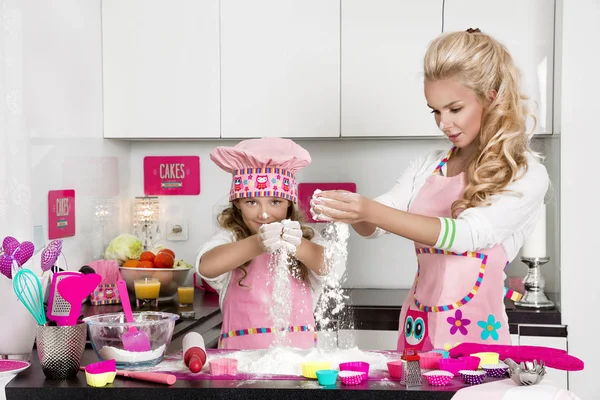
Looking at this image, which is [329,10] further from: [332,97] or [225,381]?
[225,381]

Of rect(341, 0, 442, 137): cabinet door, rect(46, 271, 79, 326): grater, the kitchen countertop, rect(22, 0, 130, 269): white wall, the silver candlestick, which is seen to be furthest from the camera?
rect(341, 0, 442, 137): cabinet door

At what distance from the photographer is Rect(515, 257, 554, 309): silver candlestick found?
8.37 feet

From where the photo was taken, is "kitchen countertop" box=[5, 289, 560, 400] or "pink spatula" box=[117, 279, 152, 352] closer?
"kitchen countertop" box=[5, 289, 560, 400]

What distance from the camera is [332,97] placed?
Answer: 2.70 meters

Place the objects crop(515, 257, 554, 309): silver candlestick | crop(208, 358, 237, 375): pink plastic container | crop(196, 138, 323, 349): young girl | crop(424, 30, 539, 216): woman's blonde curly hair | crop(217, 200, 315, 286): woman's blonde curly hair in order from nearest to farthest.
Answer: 1. crop(208, 358, 237, 375): pink plastic container
2. crop(424, 30, 539, 216): woman's blonde curly hair
3. crop(196, 138, 323, 349): young girl
4. crop(217, 200, 315, 286): woman's blonde curly hair
5. crop(515, 257, 554, 309): silver candlestick

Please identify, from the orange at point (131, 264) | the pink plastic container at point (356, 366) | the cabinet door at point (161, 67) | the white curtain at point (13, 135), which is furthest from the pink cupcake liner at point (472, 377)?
the cabinet door at point (161, 67)

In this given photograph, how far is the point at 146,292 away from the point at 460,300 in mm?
→ 1155

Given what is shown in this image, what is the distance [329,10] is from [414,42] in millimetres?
338

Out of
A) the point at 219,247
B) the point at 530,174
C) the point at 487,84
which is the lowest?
the point at 219,247

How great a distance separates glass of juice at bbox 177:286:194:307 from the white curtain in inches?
25.1

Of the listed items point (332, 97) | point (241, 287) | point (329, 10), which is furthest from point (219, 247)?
point (329, 10)

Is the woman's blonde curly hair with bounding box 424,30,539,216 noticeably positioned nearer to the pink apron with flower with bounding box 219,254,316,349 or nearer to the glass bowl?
the pink apron with flower with bounding box 219,254,316,349

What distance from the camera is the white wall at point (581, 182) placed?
8.14ft

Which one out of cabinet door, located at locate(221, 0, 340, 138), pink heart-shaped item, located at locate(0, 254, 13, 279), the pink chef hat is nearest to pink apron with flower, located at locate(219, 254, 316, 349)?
the pink chef hat
